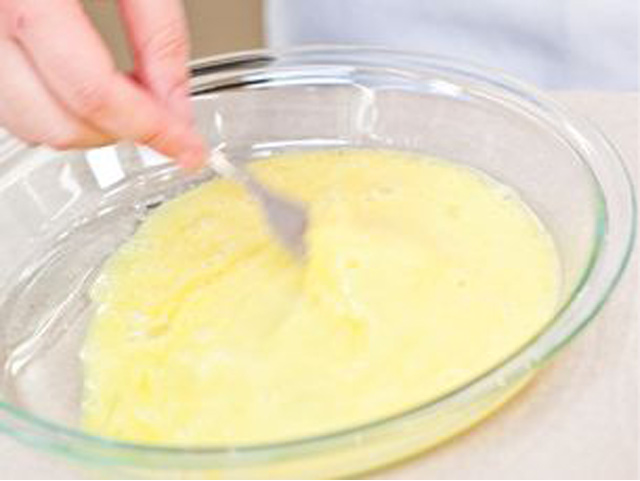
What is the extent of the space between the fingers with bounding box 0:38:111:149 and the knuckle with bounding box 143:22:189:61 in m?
0.06

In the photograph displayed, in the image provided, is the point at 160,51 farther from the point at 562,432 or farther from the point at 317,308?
the point at 562,432

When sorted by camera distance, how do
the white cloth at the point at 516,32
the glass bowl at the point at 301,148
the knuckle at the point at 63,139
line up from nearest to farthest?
the glass bowl at the point at 301,148 < the knuckle at the point at 63,139 < the white cloth at the point at 516,32

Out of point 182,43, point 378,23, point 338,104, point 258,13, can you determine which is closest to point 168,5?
point 182,43

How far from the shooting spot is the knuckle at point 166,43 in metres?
0.72

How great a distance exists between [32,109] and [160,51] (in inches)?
3.5

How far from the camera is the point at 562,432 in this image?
66 cm

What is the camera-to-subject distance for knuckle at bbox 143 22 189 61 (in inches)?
28.3

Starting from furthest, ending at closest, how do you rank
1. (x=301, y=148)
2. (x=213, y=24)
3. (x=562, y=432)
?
(x=213, y=24) → (x=301, y=148) → (x=562, y=432)

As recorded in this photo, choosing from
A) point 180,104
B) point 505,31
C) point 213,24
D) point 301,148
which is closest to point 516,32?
point 505,31

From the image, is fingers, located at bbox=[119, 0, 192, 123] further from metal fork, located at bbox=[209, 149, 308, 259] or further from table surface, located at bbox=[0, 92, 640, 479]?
table surface, located at bbox=[0, 92, 640, 479]

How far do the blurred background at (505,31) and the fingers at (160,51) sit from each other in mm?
310

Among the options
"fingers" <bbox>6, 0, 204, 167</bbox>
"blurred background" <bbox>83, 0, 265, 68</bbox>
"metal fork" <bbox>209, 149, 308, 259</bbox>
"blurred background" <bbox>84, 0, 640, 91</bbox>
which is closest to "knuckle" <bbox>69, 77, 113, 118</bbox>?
"fingers" <bbox>6, 0, 204, 167</bbox>

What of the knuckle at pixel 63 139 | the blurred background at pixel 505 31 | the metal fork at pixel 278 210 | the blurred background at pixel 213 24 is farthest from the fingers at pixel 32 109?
the blurred background at pixel 213 24

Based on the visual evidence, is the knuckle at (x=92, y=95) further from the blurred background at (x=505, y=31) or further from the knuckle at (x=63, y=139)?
the blurred background at (x=505, y=31)
